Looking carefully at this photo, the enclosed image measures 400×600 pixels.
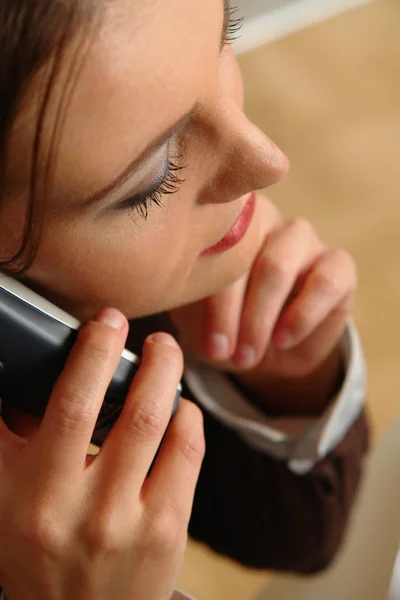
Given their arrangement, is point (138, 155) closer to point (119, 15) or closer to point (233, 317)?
point (119, 15)

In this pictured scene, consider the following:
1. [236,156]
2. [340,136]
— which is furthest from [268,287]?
[340,136]

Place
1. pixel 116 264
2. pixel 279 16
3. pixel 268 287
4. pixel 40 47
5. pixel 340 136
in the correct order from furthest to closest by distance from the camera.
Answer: pixel 279 16
pixel 340 136
pixel 268 287
pixel 116 264
pixel 40 47

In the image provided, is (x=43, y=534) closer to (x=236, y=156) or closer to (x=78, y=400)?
(x=78, y=400)

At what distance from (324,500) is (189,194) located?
0.41m

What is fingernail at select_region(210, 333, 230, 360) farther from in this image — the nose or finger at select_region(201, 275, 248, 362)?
the nose

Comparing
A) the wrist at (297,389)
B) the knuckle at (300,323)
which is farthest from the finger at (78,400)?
the wrist at (297,389)

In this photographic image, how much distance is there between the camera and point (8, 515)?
452 mm

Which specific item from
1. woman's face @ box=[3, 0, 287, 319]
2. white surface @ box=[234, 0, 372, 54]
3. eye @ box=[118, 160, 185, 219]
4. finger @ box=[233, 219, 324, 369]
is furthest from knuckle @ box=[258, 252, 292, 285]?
white surface @ box=[234, 0, 372, 54]

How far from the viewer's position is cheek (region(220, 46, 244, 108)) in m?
0.42

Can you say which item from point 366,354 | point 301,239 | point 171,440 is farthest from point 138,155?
point 366,354

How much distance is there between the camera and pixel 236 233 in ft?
1.65

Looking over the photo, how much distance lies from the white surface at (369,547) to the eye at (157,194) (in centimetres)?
32

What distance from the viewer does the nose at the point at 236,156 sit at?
1.28 ft

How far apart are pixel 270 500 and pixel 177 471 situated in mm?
278
